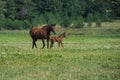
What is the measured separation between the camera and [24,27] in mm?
108375

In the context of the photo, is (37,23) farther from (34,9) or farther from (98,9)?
(98,9)

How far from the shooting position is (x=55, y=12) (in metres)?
133

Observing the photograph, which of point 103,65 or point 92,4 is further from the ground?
point 103,65

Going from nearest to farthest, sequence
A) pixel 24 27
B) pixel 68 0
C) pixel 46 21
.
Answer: pixel 24 27 < pixel 46 21 < pixel 68 0

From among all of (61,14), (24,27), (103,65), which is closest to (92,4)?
(61,14)

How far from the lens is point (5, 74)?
15336 millimetres

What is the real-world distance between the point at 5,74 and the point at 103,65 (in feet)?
15.0

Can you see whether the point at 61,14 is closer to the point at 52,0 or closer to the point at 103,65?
the point at 52,0

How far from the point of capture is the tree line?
10956 cm

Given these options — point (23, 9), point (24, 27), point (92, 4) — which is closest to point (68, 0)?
point (92, 4)

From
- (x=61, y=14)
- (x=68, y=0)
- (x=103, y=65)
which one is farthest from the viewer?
(x=68, y=0)

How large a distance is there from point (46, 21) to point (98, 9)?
A: 2406cm

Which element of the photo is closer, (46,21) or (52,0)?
(46,21)

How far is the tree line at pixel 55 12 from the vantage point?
109562 millimetres
